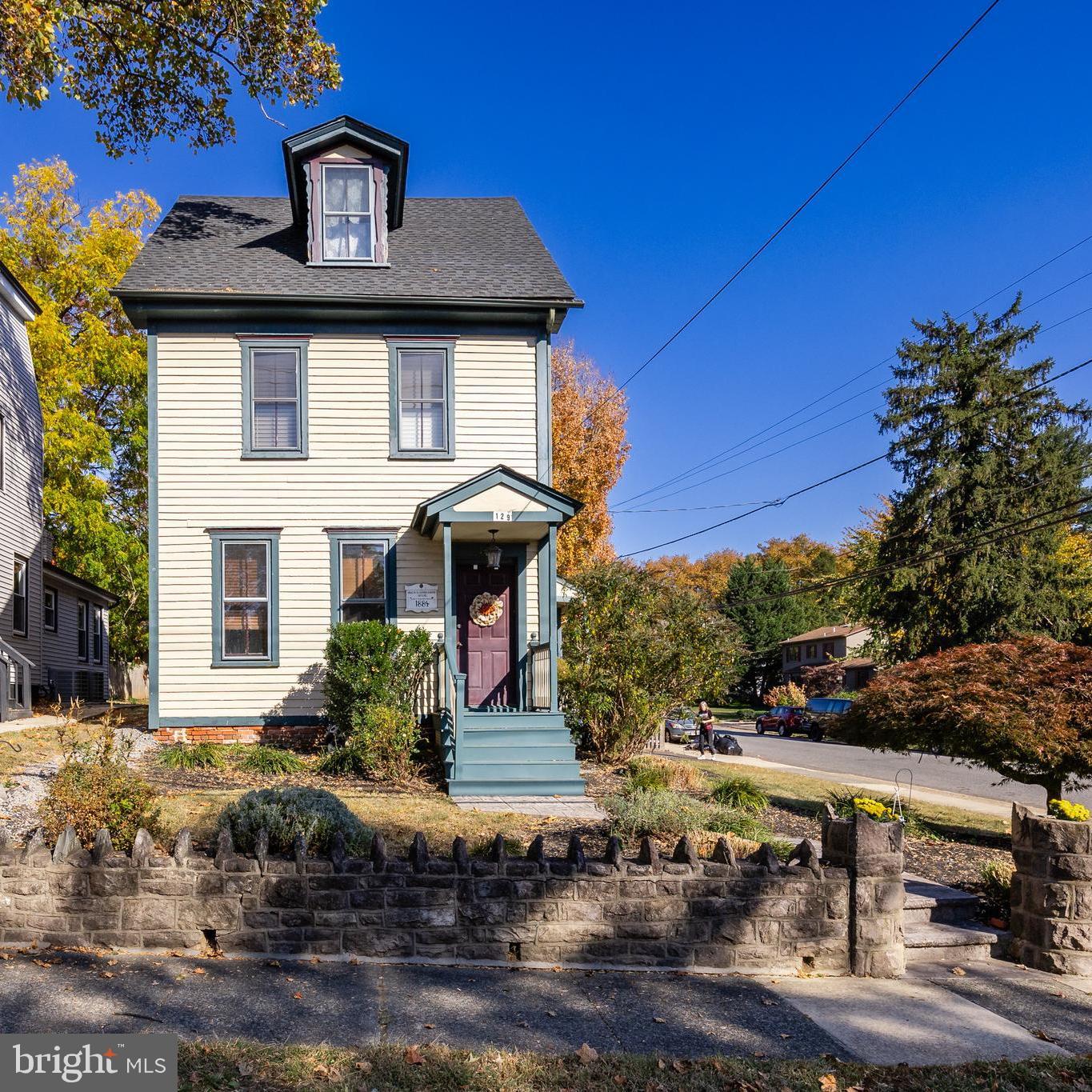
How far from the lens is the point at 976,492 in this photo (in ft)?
107

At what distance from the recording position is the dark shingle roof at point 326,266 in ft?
46.3

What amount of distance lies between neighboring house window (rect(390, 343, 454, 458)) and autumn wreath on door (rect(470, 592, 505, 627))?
2212 millimetres

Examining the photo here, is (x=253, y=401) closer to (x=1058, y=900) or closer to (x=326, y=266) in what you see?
(x=326, y=266)

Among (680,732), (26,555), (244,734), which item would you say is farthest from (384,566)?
(680,732)

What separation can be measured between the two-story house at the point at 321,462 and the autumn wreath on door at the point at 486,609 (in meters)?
0.04

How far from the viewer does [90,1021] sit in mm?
4438

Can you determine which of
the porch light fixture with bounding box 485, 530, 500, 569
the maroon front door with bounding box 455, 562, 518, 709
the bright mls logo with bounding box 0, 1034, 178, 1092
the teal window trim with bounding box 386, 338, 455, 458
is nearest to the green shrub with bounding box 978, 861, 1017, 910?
the bright mls logo with bounding box 0, 1034, 178, 1092

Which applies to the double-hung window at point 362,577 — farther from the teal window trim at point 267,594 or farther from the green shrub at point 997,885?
the green shrub at point 997,885

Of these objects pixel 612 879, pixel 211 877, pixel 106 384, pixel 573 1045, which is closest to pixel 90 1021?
pixel 211 877

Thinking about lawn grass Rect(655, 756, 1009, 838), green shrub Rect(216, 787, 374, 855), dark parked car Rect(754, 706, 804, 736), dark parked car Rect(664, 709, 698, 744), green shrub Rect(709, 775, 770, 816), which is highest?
green shrub Rect(216, 787, 374, 855)

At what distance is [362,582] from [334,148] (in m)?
6.88

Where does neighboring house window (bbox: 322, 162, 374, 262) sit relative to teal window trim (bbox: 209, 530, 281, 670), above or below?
above

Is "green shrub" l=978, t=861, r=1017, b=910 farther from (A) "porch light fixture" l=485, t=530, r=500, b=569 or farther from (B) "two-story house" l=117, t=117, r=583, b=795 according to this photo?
(A) "porch light fixture" l=485, t=530, r=500, b=569

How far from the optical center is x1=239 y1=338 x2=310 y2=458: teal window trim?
14.1 metres
